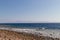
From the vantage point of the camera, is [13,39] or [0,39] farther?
[13,39]

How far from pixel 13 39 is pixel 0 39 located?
5.09ft

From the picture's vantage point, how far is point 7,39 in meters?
13.8

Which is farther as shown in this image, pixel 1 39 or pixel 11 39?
pixel 11 39

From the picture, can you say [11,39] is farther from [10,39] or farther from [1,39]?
[1,39]

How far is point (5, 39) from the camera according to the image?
1361cm

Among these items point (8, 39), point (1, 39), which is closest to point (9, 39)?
point (8, 39)

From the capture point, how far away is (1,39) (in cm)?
1326

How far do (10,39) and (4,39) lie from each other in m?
0.70

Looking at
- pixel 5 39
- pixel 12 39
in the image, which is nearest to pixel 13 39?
pixel 12 39

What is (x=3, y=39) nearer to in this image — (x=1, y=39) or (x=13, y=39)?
(x=1, y=39)

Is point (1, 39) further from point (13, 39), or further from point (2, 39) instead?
point (13, 39)

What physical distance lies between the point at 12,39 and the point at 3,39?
1117mm

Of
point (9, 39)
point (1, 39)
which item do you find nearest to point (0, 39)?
point (1, 39)

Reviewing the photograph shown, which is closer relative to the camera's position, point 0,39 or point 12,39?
point 0,39
